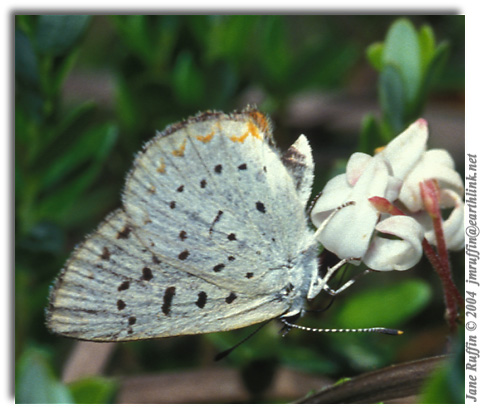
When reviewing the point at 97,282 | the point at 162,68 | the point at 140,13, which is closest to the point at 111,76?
the point at 162,68

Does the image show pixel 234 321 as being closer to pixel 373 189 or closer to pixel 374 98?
pixel 373 189

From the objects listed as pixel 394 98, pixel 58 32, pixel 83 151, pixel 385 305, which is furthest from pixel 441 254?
pixel 58 32

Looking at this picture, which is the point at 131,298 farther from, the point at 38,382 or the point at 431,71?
the point at 431,71

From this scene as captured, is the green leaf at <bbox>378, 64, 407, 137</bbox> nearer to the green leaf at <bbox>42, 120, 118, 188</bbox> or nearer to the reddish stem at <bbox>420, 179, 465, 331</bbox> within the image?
the reddish stem at <bbox>420, 179, 465, 331</bbox>

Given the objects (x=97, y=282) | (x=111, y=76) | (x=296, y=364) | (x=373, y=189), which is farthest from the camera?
(x=111, y=76)

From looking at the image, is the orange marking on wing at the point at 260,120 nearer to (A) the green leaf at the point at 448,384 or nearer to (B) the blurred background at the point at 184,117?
(B) the blurred background at the point at 184,117

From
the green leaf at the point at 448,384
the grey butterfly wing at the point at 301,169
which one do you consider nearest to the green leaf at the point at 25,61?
the grey butterfly wing at the point at 301,169
